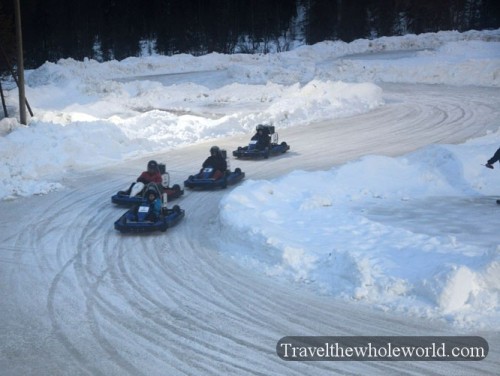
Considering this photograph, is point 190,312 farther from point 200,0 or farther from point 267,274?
point 200,0

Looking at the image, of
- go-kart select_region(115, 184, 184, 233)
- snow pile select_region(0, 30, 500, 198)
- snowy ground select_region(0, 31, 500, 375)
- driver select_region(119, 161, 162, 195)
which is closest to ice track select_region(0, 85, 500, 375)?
snowy ground select_region(0, 31, 500, 375)

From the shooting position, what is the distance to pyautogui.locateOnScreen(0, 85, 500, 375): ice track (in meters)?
5.90

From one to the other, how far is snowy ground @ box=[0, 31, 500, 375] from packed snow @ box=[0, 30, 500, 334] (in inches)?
1.5

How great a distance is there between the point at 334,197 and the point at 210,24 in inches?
2158

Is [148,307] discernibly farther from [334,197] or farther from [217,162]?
[217,162]

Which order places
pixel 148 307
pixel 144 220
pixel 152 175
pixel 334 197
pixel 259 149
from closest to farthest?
pixel 148 307 → pixel 144 220 → pixel 334 197 → pixel 152 175 → pixel 259 149

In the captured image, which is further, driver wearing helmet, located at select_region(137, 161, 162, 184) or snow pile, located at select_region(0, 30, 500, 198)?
snow pile, located at select_region(0, 30, 500, 198)

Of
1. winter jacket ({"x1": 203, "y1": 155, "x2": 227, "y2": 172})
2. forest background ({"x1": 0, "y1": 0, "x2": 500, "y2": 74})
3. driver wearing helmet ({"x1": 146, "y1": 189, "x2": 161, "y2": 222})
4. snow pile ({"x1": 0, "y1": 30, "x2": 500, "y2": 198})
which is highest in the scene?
forest background ({"x1": 0, "y1": 0, "x2": 500, "y2": 74})

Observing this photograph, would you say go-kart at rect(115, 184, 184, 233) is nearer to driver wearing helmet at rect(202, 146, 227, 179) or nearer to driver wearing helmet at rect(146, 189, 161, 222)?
driver wearing helmet at rect(146, 189, 161, 222)

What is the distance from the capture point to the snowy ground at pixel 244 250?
6430 millimetres

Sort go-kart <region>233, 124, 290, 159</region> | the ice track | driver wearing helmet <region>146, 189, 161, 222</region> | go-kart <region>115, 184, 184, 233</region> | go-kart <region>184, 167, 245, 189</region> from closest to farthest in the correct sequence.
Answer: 1. the ice track
2. go-kart <region>115, 184, 184, 233</region>
3. driver wearing helmet <region>146, 189, 161, 222</region>
4. go-kart <region>184, 167, 245, 189</region>
5. go-kart <region>233, 124, 290, 159</region>

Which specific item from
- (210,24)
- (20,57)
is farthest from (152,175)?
(210,24)

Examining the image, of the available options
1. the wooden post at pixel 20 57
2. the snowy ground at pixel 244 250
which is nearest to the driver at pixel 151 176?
the snowy ground at pixel 244 250

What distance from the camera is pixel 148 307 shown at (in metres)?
7.44
